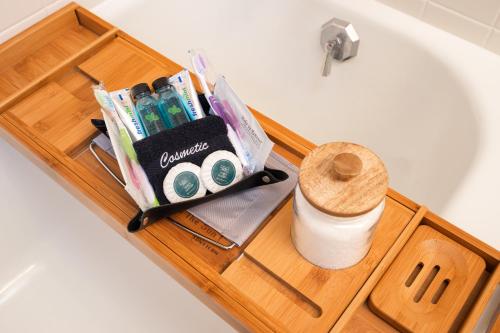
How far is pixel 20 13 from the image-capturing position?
3.00 ft

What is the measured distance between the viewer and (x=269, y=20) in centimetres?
130

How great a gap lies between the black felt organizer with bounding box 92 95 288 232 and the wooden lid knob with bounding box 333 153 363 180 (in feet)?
0.48

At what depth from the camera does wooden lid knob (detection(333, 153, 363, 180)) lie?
0.51 meters

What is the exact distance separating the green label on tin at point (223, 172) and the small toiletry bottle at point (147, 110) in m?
0.11

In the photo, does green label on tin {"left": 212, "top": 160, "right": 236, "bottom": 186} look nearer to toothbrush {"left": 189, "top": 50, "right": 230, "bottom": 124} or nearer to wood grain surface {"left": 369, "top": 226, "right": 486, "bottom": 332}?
toothbrush {"left": 189, "top": 50, "right": 230, "bottom": 124}

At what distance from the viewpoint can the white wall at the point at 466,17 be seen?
0.96 metres

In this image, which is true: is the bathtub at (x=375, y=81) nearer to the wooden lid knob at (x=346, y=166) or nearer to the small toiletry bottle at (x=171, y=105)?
the wooden lid knob at (x=346, y=166)

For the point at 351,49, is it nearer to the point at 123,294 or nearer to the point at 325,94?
the point at 325,94

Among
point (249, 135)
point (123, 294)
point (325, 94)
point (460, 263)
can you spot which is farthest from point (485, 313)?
point (325, 94)

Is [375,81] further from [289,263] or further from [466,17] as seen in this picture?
[289,263]

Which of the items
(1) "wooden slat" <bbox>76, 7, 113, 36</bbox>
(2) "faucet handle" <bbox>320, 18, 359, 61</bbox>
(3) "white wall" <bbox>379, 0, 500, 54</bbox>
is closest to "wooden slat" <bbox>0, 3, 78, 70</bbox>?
(1) "wooden slat" <bbox>76, 7, 113, 36</bbox>

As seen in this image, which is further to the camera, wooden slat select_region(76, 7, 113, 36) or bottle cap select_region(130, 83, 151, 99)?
wooden slat select_region(76, 7, 113, 36)

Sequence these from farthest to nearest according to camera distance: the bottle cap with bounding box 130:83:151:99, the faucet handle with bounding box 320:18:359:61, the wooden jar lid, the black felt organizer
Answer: the faucet handle with bounding box 320:18:359:61 → the bottle cap with bounding box 130:83:151:99 → the black felt organizer → the wooden jar lid

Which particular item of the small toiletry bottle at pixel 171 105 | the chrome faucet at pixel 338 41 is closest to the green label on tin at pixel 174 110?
the small toiletry bottle at pixel 171 105
